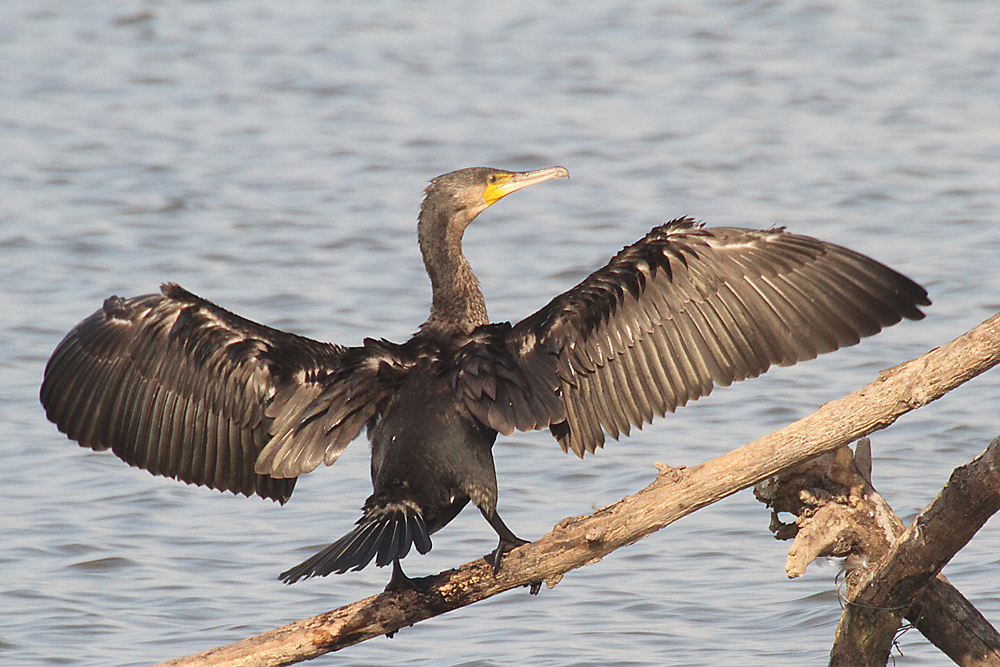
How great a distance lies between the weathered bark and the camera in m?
4.29

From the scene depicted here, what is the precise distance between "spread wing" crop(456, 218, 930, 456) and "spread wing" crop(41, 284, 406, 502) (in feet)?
1.64

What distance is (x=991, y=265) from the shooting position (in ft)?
30.1

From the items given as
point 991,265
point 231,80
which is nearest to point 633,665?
point 991,265

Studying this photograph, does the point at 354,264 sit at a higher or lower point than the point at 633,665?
higher

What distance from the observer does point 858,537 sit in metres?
4.37

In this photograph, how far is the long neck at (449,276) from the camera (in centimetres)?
491

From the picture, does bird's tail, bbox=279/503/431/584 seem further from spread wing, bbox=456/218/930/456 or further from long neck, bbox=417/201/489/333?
long neck, bbox=417/201/489/333

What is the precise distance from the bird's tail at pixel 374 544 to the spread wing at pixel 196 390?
1.42ft

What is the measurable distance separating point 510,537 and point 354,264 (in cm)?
596

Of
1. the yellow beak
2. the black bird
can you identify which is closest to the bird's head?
the yellow beak

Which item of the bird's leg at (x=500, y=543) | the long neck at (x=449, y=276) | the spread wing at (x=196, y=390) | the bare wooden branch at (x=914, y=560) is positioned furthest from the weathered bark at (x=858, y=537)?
the spread wing at (x=196, y=390)

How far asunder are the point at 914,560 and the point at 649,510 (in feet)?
2.68

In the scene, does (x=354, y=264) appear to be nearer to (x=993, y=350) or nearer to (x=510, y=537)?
(x=510, y=537)

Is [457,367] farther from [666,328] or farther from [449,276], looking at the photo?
[666,328]
